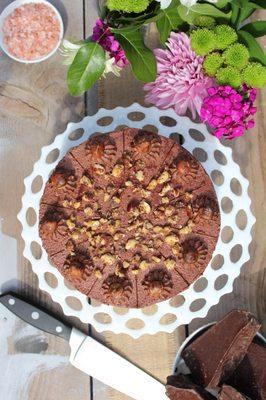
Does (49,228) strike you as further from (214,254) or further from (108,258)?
(214,254)

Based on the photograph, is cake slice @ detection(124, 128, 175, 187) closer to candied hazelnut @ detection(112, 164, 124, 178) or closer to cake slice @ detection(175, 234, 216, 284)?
candied hazelnut @ detection(112, 164, 124, 178)

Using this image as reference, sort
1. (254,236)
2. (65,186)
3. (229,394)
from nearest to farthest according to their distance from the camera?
(229,394) → (65,186) → (254,236)

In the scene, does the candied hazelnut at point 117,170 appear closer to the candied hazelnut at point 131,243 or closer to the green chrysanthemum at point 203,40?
the candied hazelnut at point 131,243

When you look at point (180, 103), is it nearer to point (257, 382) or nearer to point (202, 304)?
point (202, 304)

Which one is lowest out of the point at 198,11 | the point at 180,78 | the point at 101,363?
the point at 101,363

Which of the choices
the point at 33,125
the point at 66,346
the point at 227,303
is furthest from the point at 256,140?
the point at 66,346

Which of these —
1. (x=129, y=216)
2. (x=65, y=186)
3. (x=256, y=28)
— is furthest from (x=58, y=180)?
(x=256, y=28)

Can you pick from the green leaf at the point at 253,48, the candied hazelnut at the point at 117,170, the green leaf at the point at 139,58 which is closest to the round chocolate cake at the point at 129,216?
the candied hazelnut at the point at 117,170
